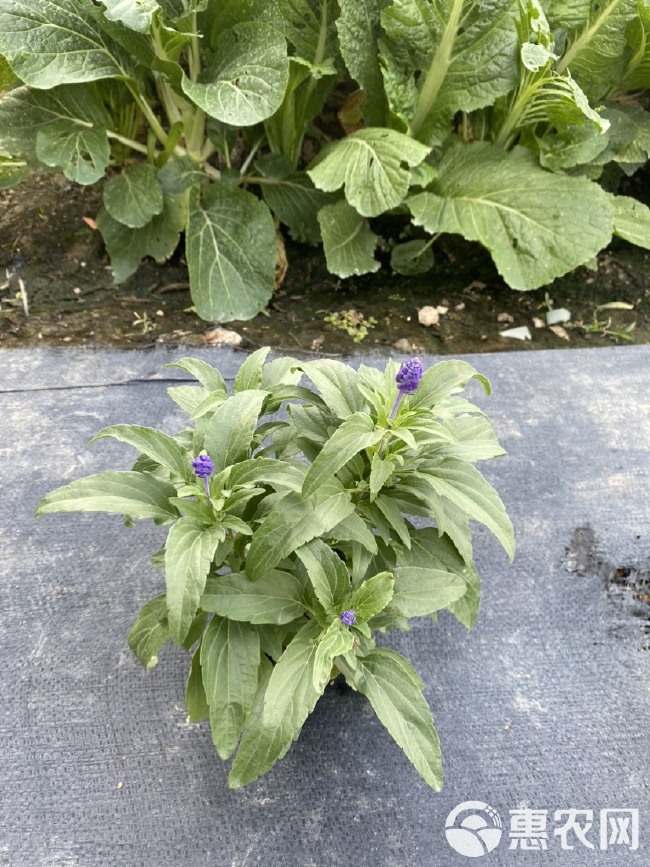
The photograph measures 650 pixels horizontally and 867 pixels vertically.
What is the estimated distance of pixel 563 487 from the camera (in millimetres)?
1927

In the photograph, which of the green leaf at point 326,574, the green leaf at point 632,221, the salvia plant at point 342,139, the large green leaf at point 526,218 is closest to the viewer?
the green leaf at point 326,574

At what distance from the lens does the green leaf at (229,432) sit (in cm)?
109

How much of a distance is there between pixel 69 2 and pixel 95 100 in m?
0.36

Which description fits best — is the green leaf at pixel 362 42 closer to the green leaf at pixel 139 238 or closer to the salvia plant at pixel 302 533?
the green leaf at pixel 139 238

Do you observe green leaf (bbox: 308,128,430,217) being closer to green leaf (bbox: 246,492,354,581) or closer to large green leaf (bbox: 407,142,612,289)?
large green leaf (bbox: 407,142,612,289)

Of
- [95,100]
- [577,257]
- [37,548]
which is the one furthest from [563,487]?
[95,100]

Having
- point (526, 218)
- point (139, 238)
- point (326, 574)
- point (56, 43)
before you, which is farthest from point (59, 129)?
point (326, 574)

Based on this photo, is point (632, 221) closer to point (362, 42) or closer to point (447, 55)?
point (447, 55)

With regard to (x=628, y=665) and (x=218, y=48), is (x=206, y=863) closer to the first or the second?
(x=628, y=665)

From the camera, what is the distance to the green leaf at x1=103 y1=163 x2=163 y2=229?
235 centimetres

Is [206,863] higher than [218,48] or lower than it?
lower

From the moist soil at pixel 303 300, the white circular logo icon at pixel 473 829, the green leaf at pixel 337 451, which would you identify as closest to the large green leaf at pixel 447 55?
the moist soil at pixel 303 300

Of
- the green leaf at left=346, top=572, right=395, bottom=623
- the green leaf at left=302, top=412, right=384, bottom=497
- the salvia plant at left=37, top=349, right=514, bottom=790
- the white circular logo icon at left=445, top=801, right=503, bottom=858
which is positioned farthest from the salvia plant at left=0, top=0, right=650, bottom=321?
the white circular logo icon at left=445, top=801, right=503, bottom=858

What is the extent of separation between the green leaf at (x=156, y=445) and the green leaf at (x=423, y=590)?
1.26ft
